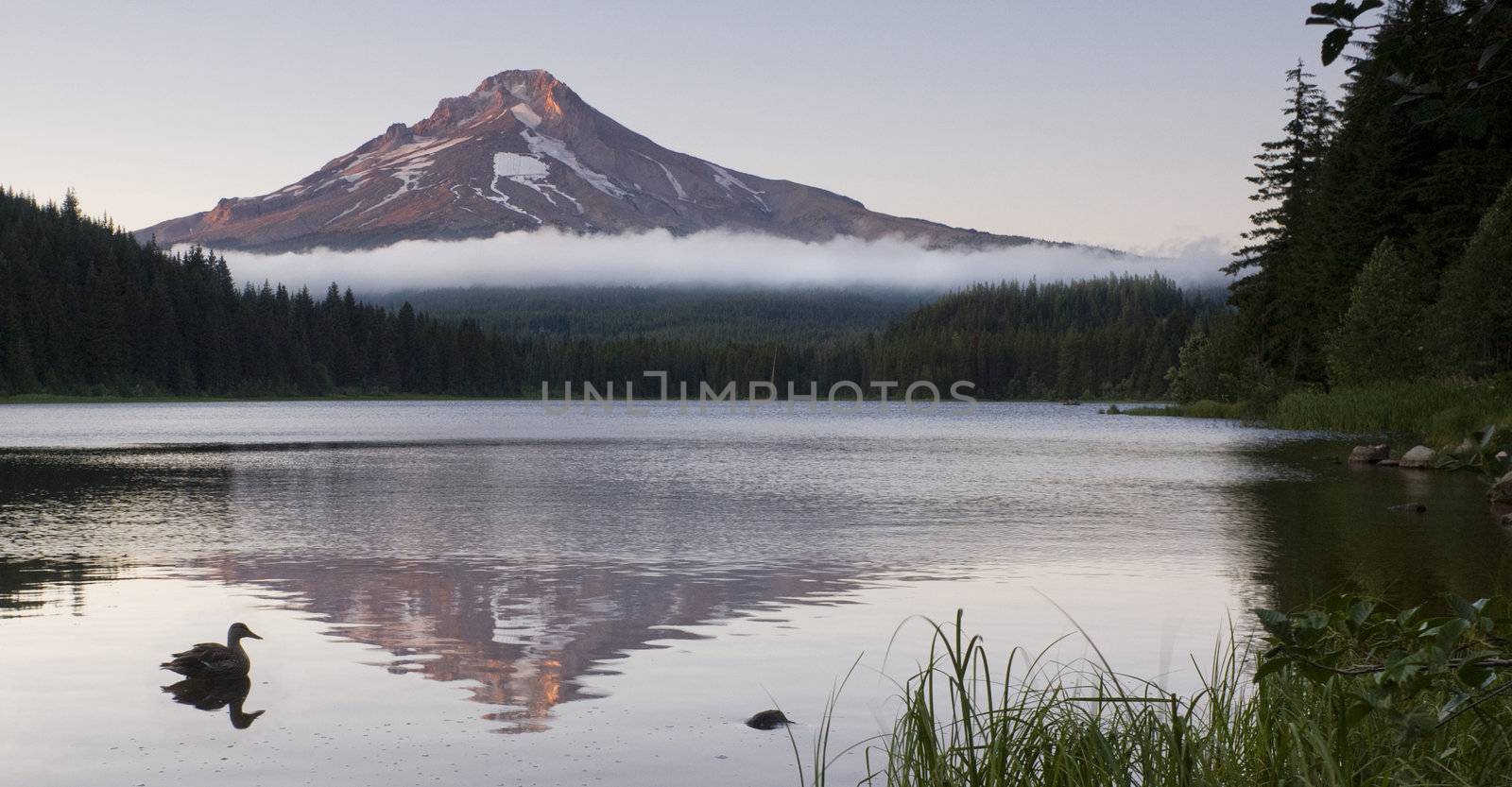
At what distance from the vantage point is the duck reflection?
35.8 ft

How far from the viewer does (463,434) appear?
7394 cm

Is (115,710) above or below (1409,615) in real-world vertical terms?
below

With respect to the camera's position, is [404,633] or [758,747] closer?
[758,747]

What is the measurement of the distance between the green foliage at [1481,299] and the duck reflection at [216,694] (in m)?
50.4

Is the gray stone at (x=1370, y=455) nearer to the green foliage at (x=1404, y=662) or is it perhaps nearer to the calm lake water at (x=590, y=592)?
the calm lake water at (x=590, y=592)

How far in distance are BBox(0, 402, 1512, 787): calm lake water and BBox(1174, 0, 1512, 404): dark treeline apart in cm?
1280

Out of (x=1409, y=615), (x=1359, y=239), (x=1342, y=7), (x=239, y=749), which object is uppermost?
(x=1359, y=239)

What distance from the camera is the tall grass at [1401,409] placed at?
45969 millimetres

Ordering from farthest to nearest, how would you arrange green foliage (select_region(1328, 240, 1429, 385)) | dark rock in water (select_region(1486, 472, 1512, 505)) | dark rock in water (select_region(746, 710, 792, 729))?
green foliage (select_region(1328, 240, 1429, 385)) < dark rock in water (select_region(1486, 472, 1512, 505)) < dark rock in water (select_region(746, 710, 792, 729))

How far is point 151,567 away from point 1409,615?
17173 millimetres

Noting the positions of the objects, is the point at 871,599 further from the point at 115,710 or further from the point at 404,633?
the point at 115,710

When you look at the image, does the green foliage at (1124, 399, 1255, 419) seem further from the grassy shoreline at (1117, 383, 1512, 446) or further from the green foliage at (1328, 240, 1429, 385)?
the green foliage at (1328, 240, 1429, 385)

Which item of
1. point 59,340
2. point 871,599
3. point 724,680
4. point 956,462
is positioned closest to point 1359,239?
point 956,462

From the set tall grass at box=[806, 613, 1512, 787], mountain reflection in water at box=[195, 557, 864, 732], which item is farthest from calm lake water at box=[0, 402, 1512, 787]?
tall grass at box=[806, 613, 1512, 787]
